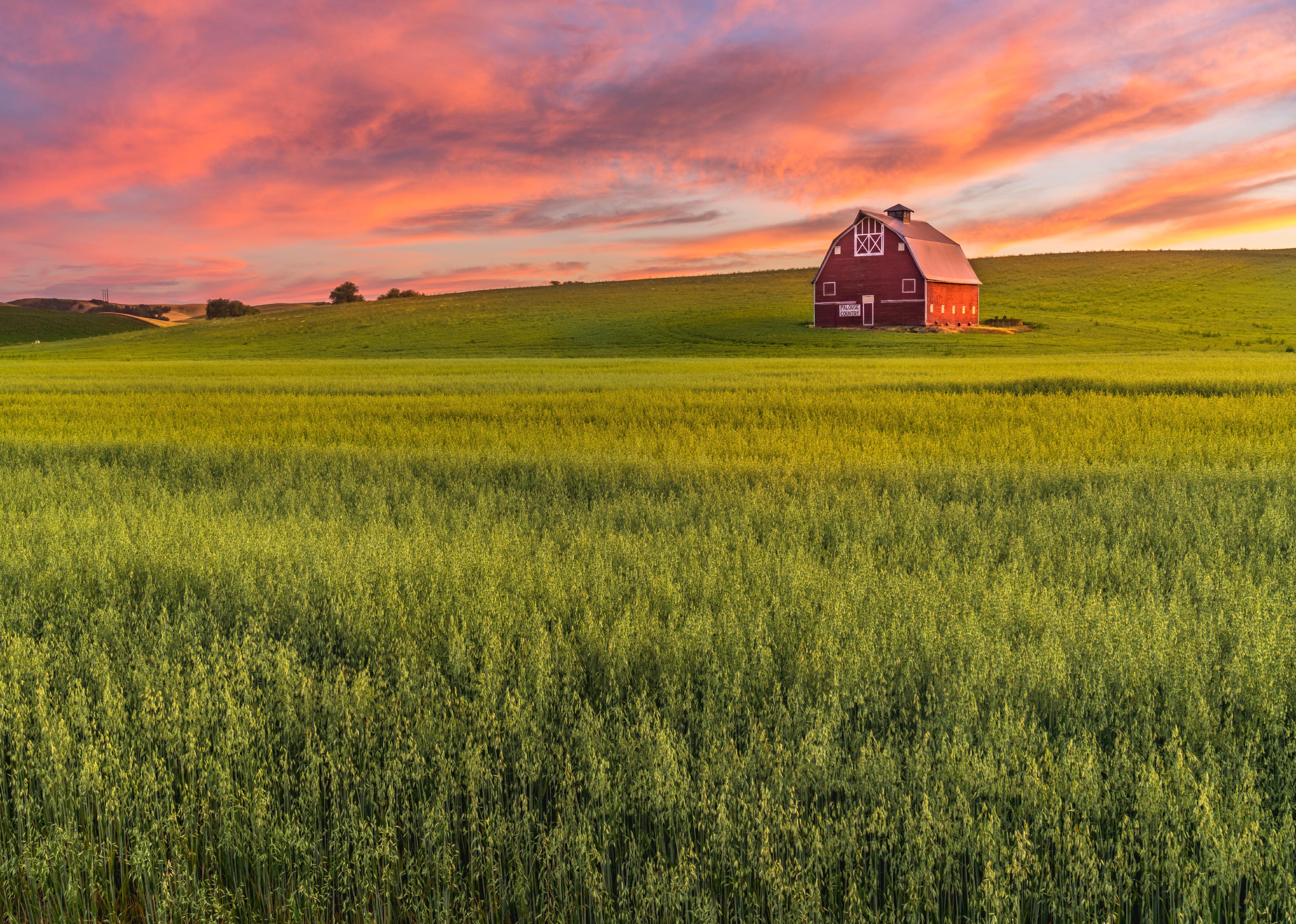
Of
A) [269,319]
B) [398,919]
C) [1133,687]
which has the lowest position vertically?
[398,919]

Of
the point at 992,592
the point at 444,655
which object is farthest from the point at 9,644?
the point at 992,592

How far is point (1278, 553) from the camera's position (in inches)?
250

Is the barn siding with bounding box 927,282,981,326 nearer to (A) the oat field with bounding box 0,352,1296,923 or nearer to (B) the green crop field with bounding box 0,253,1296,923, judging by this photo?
(B) the green crop field with bounding box 0,253,1296,923

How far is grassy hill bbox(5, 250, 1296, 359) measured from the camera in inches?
2194

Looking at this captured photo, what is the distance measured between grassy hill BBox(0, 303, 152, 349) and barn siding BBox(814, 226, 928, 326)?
3959 inches

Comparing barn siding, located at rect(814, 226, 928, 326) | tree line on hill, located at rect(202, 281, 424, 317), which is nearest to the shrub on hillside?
tree line on hill, located at rect(202, 281, 424, 317)

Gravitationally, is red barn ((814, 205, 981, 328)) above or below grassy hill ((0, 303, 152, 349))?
below

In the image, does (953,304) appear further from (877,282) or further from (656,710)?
(656,710)

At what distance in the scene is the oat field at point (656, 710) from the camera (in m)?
2.87

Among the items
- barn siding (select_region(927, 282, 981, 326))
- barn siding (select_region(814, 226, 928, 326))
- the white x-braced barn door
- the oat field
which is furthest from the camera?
the white x-braced barn door

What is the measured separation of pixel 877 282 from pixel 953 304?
7.29 meters

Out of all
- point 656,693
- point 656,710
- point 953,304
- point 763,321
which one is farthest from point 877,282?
point 656,710

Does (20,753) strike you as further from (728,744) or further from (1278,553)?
(1278,553)

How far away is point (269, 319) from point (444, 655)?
103m
